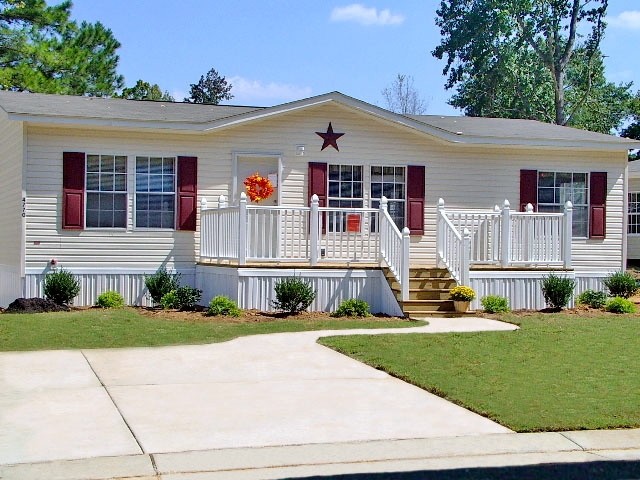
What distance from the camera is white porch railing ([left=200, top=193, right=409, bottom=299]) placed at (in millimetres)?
15227

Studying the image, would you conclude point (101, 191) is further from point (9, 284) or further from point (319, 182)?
point (319, 182)

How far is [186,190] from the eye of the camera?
17.0m

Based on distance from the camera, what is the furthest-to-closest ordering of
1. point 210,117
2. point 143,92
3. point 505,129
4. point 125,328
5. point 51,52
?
point 143,92 → point 51,52 → point 505,129 → point 210,117 → point 125,328

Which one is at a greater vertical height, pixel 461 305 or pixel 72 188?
pixel 72 188

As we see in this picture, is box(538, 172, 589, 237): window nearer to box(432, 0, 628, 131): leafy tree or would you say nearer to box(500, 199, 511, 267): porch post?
box(500, 199, 511, 267): porch post

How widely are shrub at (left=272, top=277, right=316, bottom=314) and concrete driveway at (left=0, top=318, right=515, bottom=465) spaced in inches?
131

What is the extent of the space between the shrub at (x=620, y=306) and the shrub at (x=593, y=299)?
548mm

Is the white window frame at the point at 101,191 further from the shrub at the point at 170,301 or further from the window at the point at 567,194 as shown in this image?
the window at the point at 567,194

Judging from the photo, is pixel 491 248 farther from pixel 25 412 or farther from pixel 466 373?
pixel 25 412

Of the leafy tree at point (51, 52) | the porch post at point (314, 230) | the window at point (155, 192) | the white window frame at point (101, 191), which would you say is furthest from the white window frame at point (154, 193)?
the leafy tree at point (51, 52)

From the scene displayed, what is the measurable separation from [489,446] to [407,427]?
0.84 metres

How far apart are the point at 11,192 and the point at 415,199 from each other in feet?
26.6

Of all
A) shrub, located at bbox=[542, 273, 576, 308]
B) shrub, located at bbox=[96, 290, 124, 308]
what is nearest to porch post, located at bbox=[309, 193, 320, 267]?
shrub, located at bbox=[96, 290, 124, 308]

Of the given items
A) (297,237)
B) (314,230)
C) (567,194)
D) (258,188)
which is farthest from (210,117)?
(567,194)
